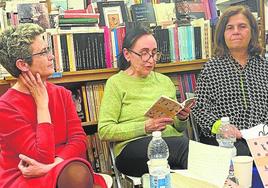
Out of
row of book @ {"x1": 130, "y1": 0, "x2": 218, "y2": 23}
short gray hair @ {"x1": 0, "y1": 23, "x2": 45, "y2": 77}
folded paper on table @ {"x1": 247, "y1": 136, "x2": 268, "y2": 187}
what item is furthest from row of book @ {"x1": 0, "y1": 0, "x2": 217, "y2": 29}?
folded paper on table @ {"x1": 247, "y1": 136, "x2": 268, "y2": 187}

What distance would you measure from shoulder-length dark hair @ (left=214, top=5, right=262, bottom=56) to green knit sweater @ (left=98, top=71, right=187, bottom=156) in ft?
1.43

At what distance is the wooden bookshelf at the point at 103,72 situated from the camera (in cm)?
237

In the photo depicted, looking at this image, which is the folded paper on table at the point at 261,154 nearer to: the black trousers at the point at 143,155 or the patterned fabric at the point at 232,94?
the black trousers at the point at 143,155

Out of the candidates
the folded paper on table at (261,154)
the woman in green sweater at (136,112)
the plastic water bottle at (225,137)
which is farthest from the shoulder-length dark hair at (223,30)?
the folded paper on table at (261,154)

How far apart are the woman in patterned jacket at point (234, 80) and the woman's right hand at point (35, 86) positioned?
0.97m

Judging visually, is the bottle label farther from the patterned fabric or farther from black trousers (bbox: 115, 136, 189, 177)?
the patterned fabric

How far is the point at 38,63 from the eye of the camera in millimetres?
1774

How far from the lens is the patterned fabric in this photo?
228 centimetres

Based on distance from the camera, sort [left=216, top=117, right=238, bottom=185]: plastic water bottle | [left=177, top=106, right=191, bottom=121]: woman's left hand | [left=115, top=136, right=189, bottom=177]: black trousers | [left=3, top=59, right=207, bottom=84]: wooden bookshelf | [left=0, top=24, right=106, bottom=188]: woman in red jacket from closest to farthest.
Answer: [left=0, top=24, right=106, bottom=188]: woman in red jacket → [left=216, top=117, right=238, bottom=185]: plastic water bottle → [left=115, top=136, right=189, bottom=177]: black trousers → [left=177, top=106, right=191, bottom=121]: woman's left hand → [left=3, top=59, right=207, bottom=84]: wooden bookshelf

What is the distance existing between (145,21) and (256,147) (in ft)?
5.00

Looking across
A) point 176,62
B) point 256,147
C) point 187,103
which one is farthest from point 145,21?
point 256,147

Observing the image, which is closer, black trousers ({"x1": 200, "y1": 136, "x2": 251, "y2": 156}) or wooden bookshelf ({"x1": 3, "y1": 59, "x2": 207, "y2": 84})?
black trousers ({"x1": 200, "y1": 136, "x2": 251, "y2": 156})

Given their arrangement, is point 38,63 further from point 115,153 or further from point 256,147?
point 256,147

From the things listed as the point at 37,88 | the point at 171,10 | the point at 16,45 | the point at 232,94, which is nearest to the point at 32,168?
the point at 37,88
